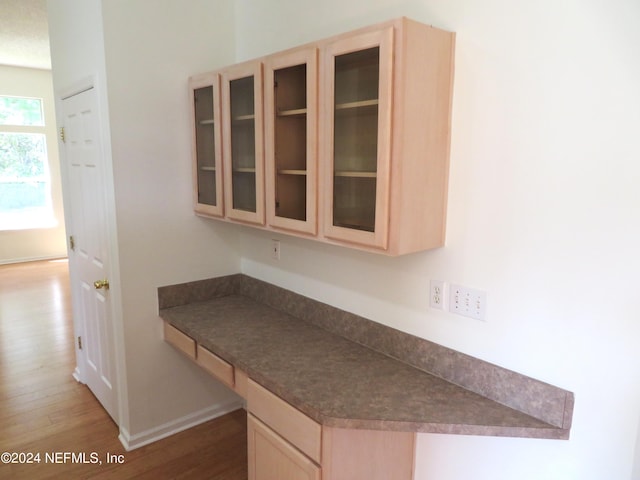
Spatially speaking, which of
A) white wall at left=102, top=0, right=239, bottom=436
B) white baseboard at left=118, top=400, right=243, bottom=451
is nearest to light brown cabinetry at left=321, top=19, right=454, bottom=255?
white wall at left=102, top=0, right=239, bottom=436

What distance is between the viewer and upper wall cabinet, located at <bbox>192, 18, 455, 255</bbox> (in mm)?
1463

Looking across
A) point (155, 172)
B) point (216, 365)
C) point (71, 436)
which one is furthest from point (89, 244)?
point (216, 365)

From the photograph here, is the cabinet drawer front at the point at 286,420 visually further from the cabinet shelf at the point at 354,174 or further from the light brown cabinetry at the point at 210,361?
the cabinet shelf at the point at 354,174

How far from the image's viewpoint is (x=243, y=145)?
7.23 feet

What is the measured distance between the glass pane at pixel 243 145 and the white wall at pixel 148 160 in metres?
0.48

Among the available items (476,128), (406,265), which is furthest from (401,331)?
(476,128)

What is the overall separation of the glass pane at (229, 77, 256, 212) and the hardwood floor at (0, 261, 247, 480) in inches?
57.7

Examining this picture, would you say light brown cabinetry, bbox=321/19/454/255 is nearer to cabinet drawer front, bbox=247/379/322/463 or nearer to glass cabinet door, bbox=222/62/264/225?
glass cabinet door, bbox=222/62/264/225

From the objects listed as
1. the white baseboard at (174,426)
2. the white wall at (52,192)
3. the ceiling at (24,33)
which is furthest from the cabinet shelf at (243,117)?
the white wall at (52,192)

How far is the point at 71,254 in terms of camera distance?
3.19 metres

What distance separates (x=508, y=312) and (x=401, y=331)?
0.48 metres

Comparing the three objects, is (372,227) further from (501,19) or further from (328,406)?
(501,19)

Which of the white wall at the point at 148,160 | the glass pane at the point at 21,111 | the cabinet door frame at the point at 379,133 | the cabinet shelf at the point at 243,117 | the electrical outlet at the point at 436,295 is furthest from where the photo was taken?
the glass pane at the point at 21,111

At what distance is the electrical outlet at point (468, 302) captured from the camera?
1.60 meters
